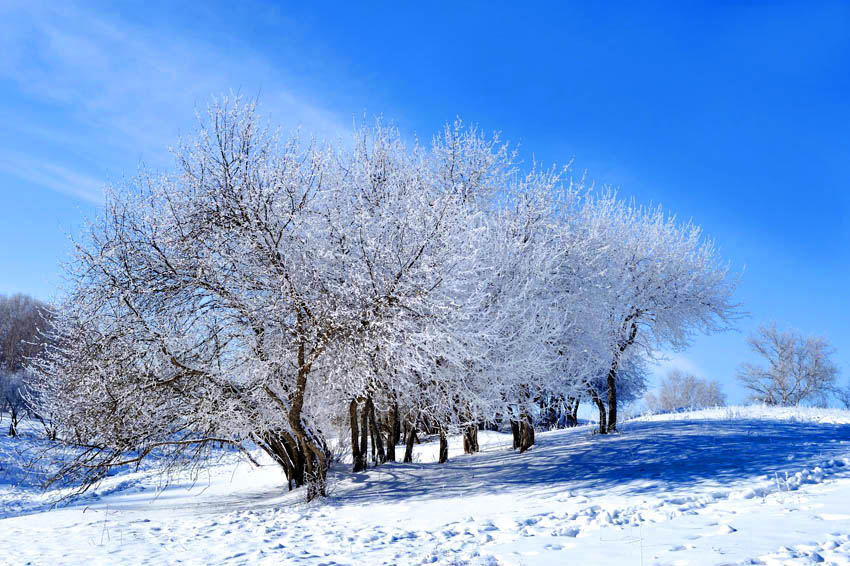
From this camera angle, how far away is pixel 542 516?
8055mm

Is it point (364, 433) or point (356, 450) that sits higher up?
point (364, 433)

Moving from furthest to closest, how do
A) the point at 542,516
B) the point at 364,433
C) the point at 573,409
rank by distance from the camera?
the point at 573,409, the point at 364,433, the point at 542,516

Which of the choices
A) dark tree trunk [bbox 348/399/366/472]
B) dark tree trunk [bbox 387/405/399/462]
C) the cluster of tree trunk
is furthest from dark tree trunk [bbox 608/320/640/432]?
dark tree trunk [bbox 348/399/366/472]

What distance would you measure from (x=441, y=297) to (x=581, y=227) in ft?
29.4

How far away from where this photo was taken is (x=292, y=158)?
40.3 feet

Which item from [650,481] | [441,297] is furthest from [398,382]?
[650,481]

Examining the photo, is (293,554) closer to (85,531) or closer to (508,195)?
(85,531)

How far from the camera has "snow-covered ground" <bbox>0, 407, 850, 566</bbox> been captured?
20.1 feet

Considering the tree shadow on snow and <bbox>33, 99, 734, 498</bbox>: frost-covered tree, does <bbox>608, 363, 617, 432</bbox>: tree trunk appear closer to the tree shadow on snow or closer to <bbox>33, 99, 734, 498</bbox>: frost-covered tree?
the tree shadow on snow

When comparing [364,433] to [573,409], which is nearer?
[364,433]

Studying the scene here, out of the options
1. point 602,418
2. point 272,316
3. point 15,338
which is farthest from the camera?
point 15,338

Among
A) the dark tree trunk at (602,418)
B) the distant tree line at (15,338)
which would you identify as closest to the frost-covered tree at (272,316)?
the dark tree trunk at (602,418)

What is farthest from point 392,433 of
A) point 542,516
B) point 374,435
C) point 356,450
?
point 542,516

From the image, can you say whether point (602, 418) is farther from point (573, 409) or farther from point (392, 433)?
point (392, 433)
